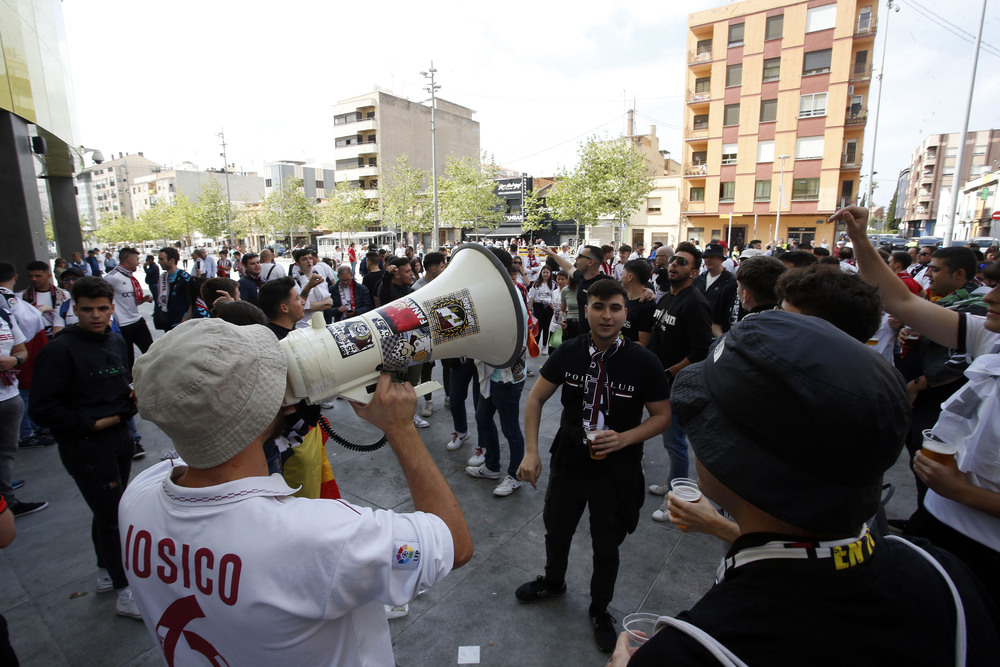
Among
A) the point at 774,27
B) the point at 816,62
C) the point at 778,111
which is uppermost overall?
the point at 774,27

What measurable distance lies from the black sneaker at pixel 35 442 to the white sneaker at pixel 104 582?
3390mm

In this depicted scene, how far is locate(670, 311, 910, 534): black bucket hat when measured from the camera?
0.74m

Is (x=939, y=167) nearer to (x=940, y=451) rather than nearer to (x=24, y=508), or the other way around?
(x=940, y=451)

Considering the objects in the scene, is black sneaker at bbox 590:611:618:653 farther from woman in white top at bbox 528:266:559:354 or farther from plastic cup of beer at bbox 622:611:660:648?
woman in white top at bbox 528:266:559:354

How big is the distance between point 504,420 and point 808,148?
35757 millimetres

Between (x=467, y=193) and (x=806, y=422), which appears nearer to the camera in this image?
(x=806, y=422)

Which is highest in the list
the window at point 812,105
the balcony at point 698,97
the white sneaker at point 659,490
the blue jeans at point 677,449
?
the balcony at point 698,97

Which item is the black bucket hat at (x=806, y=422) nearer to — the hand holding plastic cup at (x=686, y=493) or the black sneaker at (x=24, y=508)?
the hand holding plastic cup at (x=686, y=493)

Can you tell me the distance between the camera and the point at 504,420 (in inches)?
175

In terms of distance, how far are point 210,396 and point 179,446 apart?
5.8 inches

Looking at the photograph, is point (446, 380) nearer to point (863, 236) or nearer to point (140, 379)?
point (863, 236)

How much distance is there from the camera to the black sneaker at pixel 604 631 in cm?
266

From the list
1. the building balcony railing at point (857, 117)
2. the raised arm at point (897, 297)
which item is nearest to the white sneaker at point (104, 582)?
the raised arm at point (897, 297)

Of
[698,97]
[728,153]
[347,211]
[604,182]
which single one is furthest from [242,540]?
[347,211]
